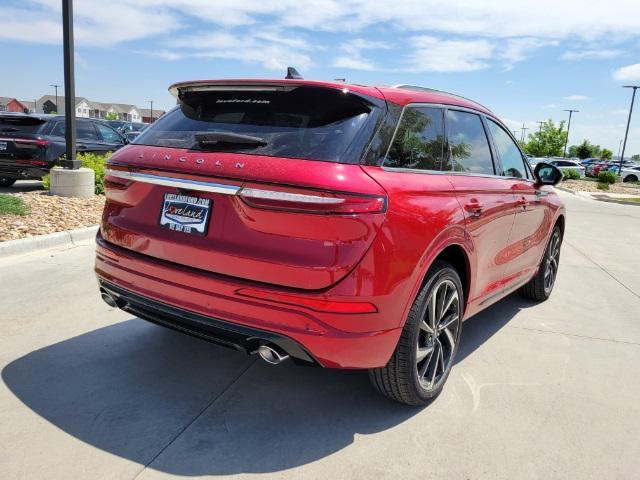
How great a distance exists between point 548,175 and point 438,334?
2454 mm

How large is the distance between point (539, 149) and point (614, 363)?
256 ft

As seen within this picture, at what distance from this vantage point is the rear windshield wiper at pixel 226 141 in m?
2.74

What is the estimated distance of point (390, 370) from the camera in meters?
2.96

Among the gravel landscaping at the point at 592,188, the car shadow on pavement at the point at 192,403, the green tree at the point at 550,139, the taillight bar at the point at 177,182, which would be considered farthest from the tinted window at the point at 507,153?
the green tree at the point at 550,139

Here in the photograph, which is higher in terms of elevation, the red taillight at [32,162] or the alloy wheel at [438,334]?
the red taillight at [32,162]

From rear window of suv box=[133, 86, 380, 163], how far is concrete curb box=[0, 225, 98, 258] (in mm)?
3814

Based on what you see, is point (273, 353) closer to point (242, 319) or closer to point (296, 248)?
point (242, 319)

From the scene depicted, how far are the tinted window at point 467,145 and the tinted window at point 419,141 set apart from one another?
0.45 feet

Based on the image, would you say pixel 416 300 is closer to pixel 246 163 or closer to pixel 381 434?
pixel 381 434

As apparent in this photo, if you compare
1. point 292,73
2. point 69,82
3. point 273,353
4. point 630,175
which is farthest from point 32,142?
point 630,175

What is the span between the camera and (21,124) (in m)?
10.7

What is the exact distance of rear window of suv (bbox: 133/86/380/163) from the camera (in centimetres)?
268

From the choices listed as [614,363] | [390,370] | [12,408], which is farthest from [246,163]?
[614,363]

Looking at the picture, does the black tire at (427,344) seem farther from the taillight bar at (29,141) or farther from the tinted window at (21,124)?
the tinted window at (21,124)
